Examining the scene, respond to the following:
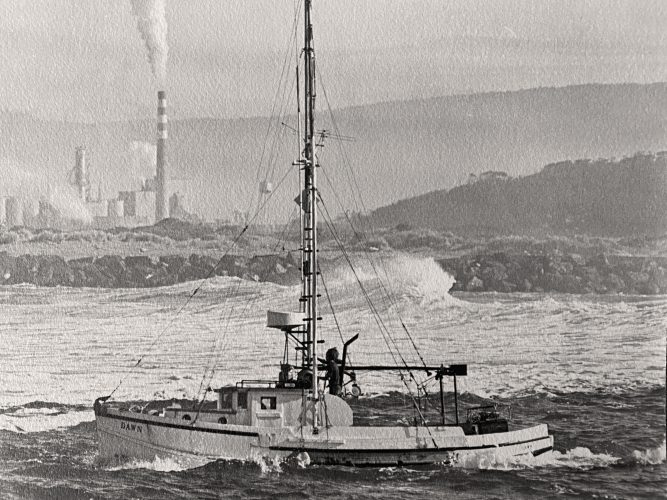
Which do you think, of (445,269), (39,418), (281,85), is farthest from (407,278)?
(39,418)

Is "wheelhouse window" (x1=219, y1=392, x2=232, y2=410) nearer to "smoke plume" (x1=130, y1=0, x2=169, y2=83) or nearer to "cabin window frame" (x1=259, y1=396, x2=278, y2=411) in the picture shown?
"cabin window frame" (x1=259, y1=396, x2=278, y2=411)

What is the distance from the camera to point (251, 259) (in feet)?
35.3

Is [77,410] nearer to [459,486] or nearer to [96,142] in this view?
[96,142]

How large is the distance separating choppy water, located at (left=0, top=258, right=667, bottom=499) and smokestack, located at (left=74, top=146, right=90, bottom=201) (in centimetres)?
106

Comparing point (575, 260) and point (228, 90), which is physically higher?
point (228, 90)

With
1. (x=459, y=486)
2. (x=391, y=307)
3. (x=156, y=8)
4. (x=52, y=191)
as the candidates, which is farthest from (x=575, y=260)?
(x=52, y=191)

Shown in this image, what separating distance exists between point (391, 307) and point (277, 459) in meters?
1.93

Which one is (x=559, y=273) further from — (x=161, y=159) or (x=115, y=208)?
(x=115, y=208)

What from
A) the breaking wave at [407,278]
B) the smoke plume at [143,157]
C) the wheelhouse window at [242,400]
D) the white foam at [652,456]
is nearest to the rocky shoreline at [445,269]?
the breaking wave at [407,278]

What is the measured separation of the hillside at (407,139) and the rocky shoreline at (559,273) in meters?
0.85

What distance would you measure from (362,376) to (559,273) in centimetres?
214

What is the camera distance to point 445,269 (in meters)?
10.3

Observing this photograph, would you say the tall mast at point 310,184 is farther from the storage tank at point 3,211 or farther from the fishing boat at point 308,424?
the storage tank at point 3,211

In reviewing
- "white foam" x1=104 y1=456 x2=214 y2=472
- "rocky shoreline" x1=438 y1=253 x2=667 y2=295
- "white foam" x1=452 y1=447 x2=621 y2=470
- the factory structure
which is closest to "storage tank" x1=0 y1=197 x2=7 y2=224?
the factory structure
